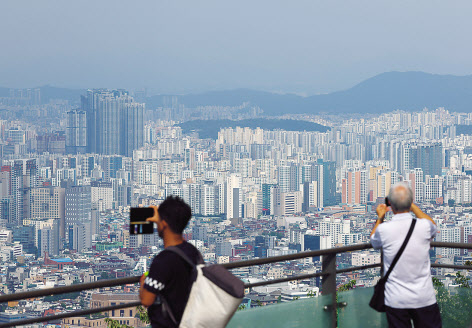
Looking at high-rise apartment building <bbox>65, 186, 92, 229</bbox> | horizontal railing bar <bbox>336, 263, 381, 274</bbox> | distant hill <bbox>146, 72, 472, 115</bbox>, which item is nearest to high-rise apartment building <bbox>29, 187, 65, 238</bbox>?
high-rise apartment building <bbox>65, 186, 92, 229</bbox>

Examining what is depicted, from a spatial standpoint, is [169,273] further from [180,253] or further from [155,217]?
[155,217]

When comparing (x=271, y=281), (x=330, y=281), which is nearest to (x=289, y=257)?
(x=271, y=281)

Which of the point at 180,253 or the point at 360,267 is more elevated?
the point at 180,253

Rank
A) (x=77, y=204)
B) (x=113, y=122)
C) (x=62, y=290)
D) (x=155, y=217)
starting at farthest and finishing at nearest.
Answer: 1. (x=113, y=122)
2. (x=77, y=204)
3. (x=62, y=290)
4. (x=155, y=217)

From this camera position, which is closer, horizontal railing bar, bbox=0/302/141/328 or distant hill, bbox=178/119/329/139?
horizontal railing bar, bbox=0/302/141/328

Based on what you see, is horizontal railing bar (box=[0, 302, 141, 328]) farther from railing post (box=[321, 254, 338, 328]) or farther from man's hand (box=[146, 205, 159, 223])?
railing post (box=[321, 254, 338, 328])

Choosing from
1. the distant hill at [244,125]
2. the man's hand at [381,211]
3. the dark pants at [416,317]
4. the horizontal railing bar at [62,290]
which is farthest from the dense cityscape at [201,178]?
the horizontal railing bar at [62,290]

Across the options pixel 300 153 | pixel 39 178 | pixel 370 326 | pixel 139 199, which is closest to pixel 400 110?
pixel 300 153
